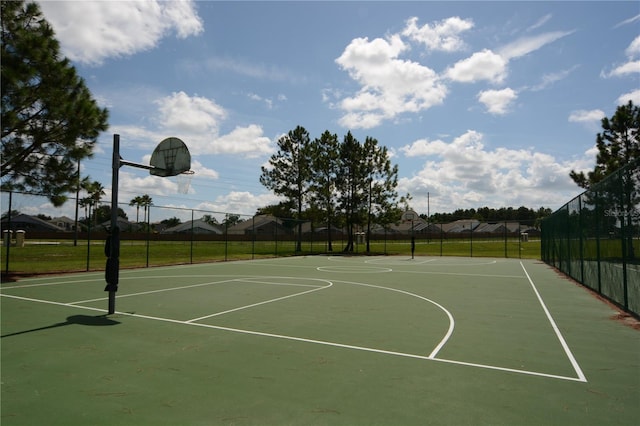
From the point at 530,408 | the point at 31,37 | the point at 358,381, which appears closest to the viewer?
the point at 530,408

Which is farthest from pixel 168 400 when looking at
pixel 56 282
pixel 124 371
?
pixel 56 282

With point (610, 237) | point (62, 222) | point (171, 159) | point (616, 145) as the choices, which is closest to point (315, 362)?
point (171, 159)

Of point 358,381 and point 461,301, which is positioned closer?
point 358,381

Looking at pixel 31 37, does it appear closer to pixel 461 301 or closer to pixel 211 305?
pixel 211 305

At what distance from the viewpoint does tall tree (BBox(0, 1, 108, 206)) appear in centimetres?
1298

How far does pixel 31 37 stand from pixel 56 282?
7.81 meters

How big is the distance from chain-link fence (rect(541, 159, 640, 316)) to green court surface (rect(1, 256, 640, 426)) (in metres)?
0.75

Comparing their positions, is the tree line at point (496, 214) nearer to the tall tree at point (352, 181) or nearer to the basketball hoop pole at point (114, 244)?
the tall tree at point (352, 181)

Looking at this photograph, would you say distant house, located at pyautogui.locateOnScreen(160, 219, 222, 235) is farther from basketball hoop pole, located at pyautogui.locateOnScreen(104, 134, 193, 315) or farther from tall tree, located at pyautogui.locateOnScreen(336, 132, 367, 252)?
basketball hoop pole, located at pyautogui.locateOnScreen(104, 134, 193, 315)

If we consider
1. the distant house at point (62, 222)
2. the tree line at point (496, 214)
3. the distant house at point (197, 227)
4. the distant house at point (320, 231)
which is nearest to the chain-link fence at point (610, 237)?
the distant house at point (197, 227)

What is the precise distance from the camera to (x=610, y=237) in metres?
9.23

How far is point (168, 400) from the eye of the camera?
392cm

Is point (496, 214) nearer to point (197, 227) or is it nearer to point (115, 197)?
point (197, 227)

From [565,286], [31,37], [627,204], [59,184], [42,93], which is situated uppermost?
[31,37]
